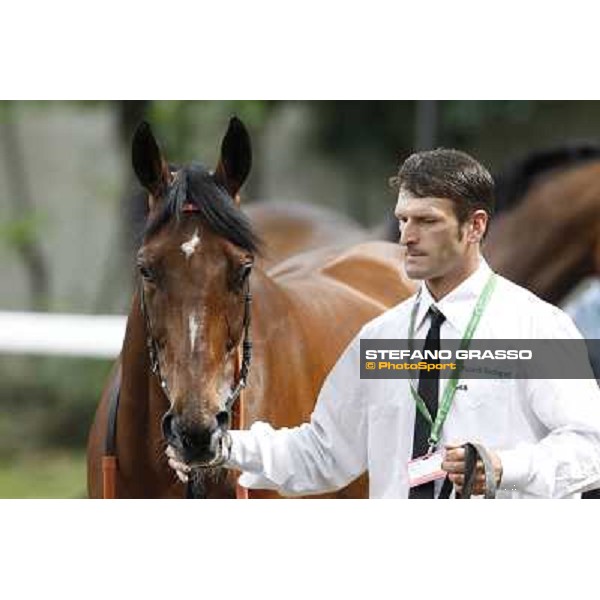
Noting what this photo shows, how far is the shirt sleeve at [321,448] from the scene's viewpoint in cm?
255

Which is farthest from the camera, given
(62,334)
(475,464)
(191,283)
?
(62,334)

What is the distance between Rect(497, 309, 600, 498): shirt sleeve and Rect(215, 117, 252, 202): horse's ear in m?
0.70

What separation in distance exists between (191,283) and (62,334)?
71.1 inches

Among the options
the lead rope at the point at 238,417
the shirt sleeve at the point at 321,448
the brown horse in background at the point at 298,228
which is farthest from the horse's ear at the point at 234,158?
the brown horse in background at the point at 298,228

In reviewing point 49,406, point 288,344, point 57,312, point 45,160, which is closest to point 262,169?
point 45,160

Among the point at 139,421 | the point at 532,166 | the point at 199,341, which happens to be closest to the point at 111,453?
the point at 139,421

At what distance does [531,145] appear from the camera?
257 inches

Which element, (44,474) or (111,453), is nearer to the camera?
(111,453)

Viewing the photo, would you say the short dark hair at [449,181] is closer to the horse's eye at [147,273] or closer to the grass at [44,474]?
the horse's eye at [147,273]

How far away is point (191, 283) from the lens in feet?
8.36

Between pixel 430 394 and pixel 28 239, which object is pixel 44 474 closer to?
pixel 28 239

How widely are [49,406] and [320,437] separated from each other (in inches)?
88.3

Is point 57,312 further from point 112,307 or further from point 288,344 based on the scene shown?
point 288,344

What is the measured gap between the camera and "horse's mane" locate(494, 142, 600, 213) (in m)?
4.77
